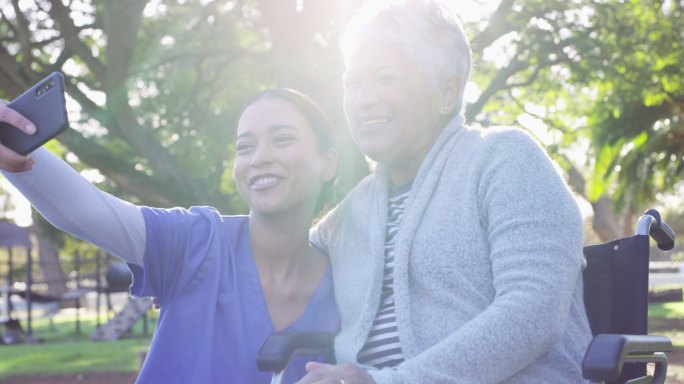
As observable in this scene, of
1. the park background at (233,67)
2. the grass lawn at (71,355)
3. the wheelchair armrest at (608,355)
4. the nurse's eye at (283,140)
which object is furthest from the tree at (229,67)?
the wheelchair armrest at (608,355)

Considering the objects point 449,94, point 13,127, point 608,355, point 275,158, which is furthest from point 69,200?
point 608,355

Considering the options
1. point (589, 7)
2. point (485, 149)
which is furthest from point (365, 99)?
point (589, 7)

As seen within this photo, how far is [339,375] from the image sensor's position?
240 centimetres

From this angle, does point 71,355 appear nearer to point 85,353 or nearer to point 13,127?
point 85,353

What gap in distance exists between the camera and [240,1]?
12.5 metres

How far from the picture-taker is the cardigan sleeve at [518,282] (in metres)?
2.27

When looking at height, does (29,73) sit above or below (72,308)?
above

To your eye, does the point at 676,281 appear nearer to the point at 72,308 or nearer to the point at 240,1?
the point at 72,308

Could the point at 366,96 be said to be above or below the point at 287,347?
above

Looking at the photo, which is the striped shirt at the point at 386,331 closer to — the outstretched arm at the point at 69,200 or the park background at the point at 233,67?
the outstretched arm at the point at 69,200

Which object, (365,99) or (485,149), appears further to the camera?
(365,99)

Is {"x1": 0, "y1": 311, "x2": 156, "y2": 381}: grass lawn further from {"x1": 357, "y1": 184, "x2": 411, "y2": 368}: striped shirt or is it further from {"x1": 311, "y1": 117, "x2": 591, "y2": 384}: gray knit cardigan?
{"x1": 311, "y1": 117, "x2": 591, "y2": 384}: gray knit cardigan

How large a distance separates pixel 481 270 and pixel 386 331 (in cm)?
37

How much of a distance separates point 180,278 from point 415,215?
91 centimetres
